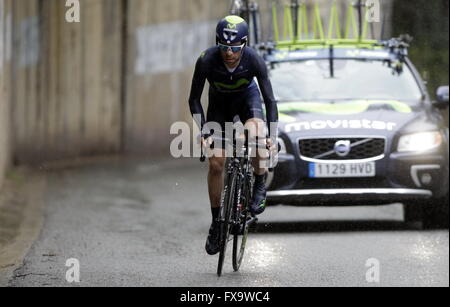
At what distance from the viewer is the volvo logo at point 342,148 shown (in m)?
13.3

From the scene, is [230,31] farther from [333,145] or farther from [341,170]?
[333,145]

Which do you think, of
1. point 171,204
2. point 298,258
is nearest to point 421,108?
point 298,258

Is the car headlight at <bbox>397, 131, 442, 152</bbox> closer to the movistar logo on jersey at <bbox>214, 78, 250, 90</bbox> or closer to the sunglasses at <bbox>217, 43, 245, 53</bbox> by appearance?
the movistar logo on jersey at <bbox>214, 78, 250, 90</bbox>

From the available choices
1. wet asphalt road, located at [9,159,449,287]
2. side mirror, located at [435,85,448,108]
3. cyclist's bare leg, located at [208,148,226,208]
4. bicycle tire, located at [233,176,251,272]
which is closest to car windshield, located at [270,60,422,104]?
side mirror, located at [435,85,448,108]

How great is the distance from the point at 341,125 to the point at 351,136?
14 centimetres

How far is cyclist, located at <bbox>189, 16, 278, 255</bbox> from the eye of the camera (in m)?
8.75

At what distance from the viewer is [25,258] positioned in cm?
1159

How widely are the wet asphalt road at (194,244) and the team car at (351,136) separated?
1.47 ft

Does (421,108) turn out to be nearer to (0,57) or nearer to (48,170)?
(0,57)

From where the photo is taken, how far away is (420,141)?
13.7 meters

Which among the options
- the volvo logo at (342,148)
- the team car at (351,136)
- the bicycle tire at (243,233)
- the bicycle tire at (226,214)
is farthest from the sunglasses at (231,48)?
the volvo logo at (342,148)

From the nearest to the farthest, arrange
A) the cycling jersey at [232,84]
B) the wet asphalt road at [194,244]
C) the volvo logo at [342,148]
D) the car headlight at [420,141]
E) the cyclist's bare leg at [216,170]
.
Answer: the cycling jersey at [232,84] → the cyclist's bare leg at [216,170] → the wet asphalt road at [194,244] → the volvo logo at [342,148] → the car headlight at [420,141]

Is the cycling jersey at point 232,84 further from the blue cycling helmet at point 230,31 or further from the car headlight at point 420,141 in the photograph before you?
the car headlight at point 420,141

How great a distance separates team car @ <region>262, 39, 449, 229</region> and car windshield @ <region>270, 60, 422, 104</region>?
1cm
